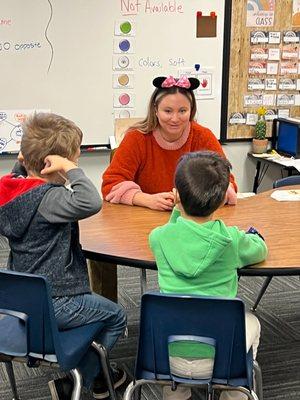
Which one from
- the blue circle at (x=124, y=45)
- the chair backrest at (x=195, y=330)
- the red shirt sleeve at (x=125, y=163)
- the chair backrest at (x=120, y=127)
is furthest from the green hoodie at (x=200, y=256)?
the blue circle at (x=124, y=45)

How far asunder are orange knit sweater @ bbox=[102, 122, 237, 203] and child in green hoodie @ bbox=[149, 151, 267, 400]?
33.1 inches

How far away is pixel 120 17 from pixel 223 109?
110cm

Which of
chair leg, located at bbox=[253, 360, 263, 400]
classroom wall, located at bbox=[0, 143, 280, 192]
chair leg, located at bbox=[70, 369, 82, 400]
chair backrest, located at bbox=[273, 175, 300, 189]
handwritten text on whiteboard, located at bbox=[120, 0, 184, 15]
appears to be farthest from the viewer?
classroom wall, located at bbox=[0, 143, 280, 192]

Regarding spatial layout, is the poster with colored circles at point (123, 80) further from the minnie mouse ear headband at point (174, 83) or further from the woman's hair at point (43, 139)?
the woman's hair at point (43, 139)

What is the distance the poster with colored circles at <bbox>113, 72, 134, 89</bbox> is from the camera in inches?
162

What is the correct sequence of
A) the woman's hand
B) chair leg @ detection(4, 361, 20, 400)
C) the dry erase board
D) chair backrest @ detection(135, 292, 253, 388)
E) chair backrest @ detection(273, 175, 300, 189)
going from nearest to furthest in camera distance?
chair backrest @ detection(135, 292, 253, 388) → chair leg @ detection(4, 361, 20, 400) → the woman's hand → chair backrest @ detection(273, 175, 300, 189) → the dry erase board

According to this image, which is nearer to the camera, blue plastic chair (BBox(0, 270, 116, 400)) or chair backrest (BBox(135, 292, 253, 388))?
chair backrest (BBox(135, 292, 253, 388))

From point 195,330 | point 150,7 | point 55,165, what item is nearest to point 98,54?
point 150,7

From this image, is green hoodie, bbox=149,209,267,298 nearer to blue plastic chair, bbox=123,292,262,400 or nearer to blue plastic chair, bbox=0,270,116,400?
blue plastic chair, bbox=123,292,262,400

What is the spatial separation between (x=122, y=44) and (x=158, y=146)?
1.79 metres

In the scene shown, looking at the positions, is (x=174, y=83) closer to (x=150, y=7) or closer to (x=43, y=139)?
(x=43, y=139)

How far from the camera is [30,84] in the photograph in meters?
3.95

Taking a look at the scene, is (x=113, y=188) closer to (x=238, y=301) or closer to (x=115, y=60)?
(x=238, y=301)

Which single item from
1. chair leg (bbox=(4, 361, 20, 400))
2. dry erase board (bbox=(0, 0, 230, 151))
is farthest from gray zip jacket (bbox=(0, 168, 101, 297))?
dry erase board (bbox=(0, 0, 230, 151))
